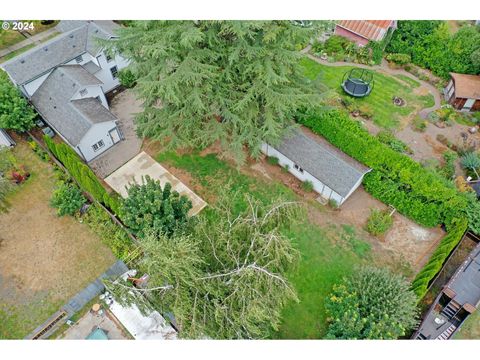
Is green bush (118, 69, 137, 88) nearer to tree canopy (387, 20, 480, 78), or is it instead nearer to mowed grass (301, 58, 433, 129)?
mowed grass (301, 58, 433, 129)

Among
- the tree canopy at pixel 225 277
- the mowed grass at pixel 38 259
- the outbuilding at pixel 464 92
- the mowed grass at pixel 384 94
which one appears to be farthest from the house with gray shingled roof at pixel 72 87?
the outbuilding at pixel 464 92

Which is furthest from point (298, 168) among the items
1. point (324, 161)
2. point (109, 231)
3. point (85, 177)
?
point (85, 177)

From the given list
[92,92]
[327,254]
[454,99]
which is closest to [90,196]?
[92,92]

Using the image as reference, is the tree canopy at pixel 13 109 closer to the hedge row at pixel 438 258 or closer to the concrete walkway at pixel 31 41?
the concrete walkway at pixel 31 41

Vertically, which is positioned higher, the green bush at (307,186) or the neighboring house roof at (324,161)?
the neighboring house roof at (324,161)

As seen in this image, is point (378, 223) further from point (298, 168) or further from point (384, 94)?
point (384, 94)

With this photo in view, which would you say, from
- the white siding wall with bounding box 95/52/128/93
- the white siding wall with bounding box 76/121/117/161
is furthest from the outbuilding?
the white siding wall with bounding box 76/121/117/161

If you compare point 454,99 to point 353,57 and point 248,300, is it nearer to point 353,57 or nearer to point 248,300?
→ point 353,57
